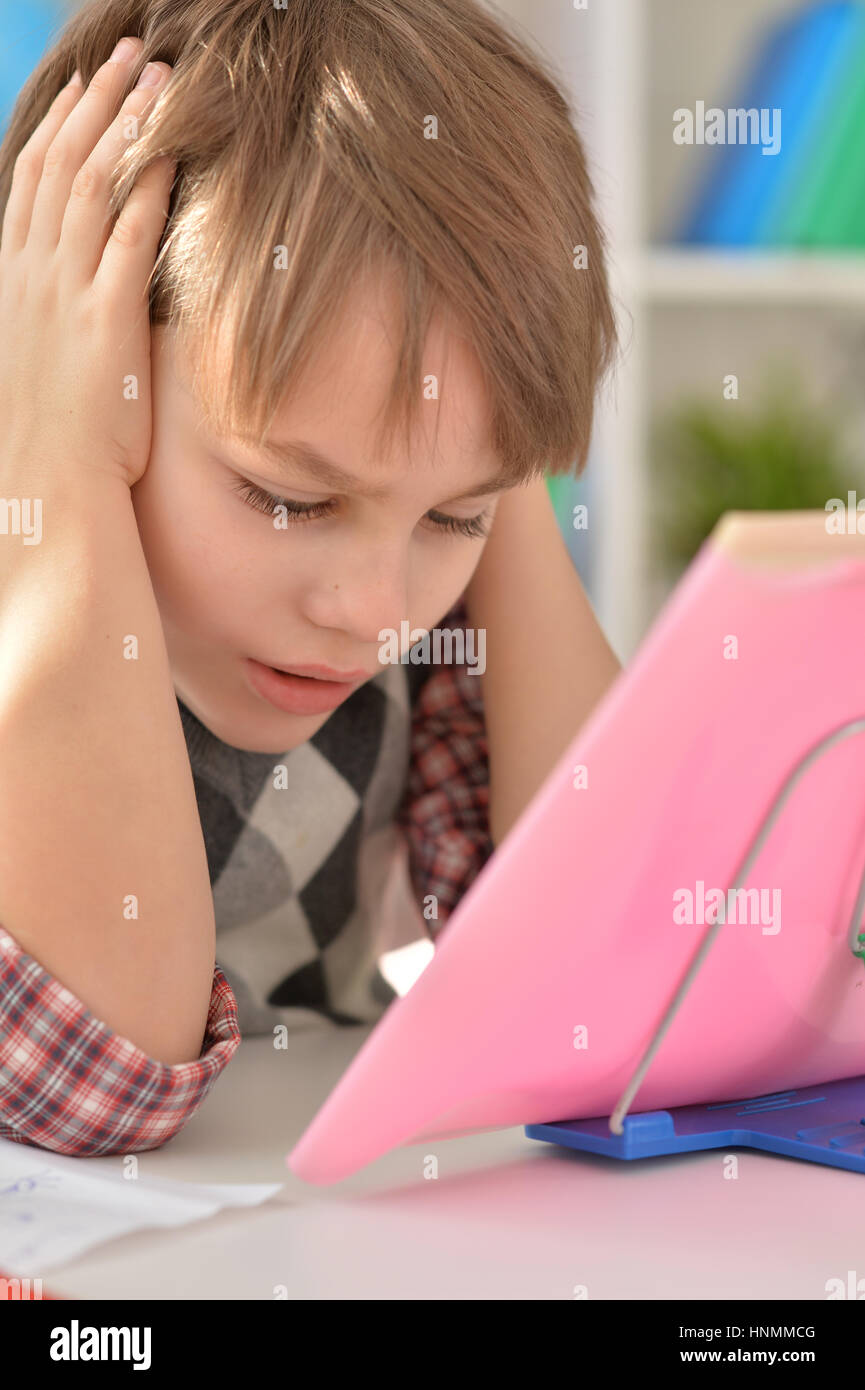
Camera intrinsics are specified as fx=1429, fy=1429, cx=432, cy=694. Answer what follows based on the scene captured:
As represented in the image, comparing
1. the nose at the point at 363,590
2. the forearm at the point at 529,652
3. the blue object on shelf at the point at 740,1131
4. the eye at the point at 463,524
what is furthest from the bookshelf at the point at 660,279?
the blue object on shelf at the point at 740,1131

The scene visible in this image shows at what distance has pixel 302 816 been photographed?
0.92 m

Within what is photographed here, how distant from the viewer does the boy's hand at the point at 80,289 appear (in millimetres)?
693

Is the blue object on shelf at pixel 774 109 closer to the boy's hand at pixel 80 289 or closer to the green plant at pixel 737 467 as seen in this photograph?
the green plant at pixel 737 467

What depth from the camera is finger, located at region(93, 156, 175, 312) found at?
0.69 m

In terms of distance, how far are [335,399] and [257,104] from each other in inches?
5.8

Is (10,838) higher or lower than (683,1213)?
higher

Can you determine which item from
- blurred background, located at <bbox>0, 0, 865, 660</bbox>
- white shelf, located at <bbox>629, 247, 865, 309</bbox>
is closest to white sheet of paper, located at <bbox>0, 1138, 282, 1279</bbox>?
blurred background, located at <bbox>0, 0, 865, 660</bbox>

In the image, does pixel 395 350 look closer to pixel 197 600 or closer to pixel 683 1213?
pixel 197 600

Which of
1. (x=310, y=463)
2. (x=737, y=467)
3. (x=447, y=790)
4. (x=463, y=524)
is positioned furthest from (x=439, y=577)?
(x=737, y=467)

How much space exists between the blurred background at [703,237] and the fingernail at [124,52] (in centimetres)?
123
